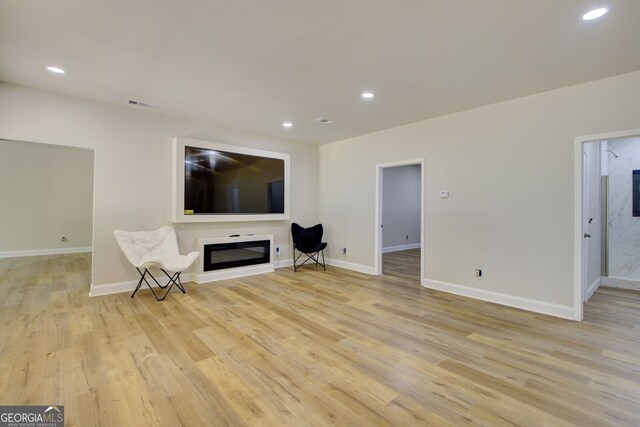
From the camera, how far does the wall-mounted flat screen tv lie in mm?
4465

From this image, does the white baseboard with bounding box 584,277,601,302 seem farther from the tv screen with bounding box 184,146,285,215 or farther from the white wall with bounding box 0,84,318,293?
the white wall with bounding box 0,84,318,293

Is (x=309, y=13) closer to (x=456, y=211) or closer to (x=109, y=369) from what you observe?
(x=109, y=369)

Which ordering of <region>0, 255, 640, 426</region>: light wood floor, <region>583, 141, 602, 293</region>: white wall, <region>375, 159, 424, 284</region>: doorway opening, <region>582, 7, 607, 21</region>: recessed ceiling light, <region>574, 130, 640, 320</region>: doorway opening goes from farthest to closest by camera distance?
<region>375, 159, 424, 284</region>: doorway opening → <region>574, 130, 640, 320</region>: doorway opening → <region>583, 141, 602, 293</region>: white wall → <region>582, 7, 607, 21</region>: recessed ceiling light → <region>0, 255, 640, 426</region>: light wood floor

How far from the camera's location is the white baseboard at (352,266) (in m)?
5.36

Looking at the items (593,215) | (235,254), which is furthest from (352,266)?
(593,215)

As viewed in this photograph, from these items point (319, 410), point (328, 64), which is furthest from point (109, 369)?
point (328, 64)

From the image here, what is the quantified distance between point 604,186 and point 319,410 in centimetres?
578

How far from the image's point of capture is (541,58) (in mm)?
2615

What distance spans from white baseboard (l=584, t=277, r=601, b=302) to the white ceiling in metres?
2.75

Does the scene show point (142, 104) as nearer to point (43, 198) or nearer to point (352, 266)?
point (352, 266)

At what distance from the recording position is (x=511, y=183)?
11.9 ft

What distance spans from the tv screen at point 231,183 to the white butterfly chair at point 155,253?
0.51 m

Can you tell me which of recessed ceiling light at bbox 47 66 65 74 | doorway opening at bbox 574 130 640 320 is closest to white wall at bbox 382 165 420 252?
doorway opening at bbox 574 130 640 320

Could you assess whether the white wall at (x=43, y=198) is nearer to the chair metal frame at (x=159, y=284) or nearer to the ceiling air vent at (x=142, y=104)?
the ceiling air vent at (x=142, y=104)
